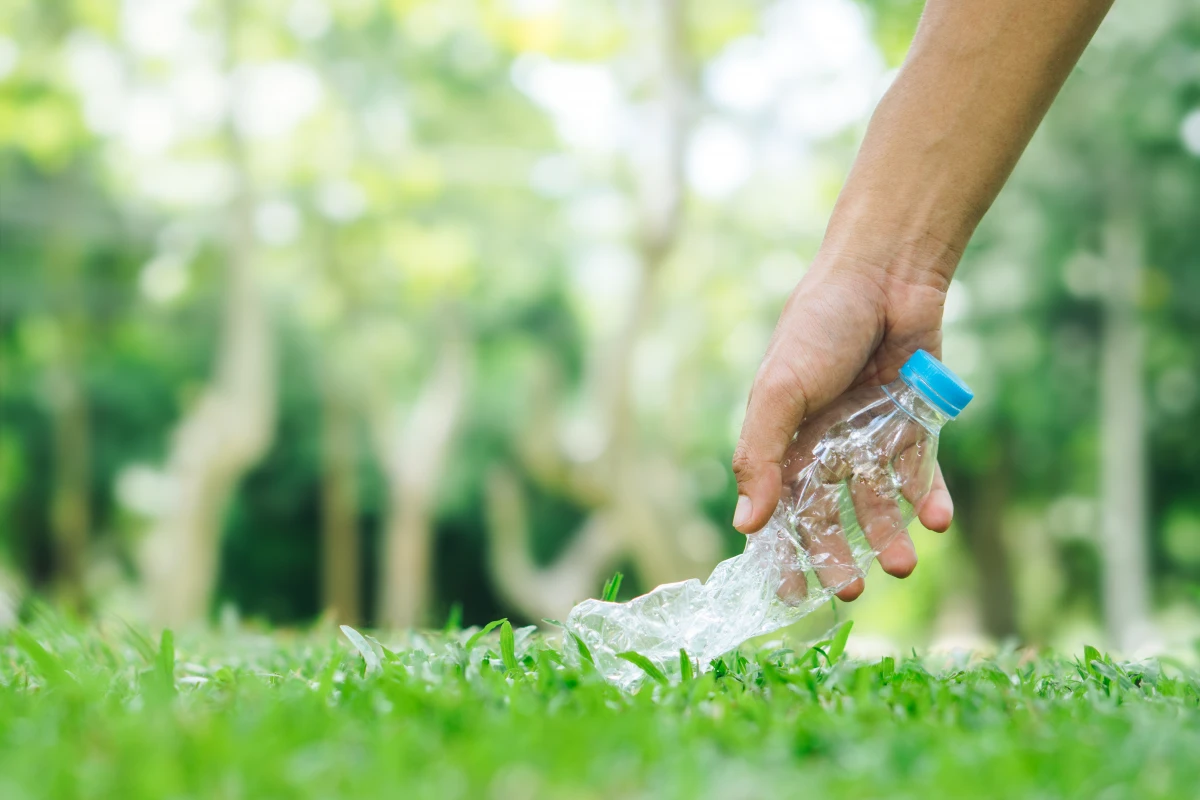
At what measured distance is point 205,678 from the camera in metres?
2.02

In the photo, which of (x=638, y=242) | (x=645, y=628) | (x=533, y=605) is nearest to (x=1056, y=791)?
(x=645, y=628)

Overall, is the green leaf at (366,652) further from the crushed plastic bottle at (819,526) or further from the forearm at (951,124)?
the forearm at (951,124)

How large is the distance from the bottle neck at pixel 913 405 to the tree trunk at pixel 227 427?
1157cm

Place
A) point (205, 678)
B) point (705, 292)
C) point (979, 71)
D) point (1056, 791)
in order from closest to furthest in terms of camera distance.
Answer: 1. point (1056, 791)
2. point (205, 678)
3. point (979, 71)
4. point (705, 292)

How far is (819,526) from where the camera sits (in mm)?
2580

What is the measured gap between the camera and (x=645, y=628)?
7.77 ft

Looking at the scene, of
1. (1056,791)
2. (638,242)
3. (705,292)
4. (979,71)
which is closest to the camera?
(1056,791)

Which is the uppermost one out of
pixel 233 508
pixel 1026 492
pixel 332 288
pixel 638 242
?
pixel 638 242

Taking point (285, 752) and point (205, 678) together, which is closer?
point (285, 752)

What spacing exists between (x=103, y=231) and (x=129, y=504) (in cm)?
604

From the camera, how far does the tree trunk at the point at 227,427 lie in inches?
509

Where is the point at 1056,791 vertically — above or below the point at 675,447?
above

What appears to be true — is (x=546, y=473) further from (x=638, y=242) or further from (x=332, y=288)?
(x=332, y=288)

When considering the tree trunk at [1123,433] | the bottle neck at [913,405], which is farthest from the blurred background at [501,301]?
the bottle neck at [913,405]
